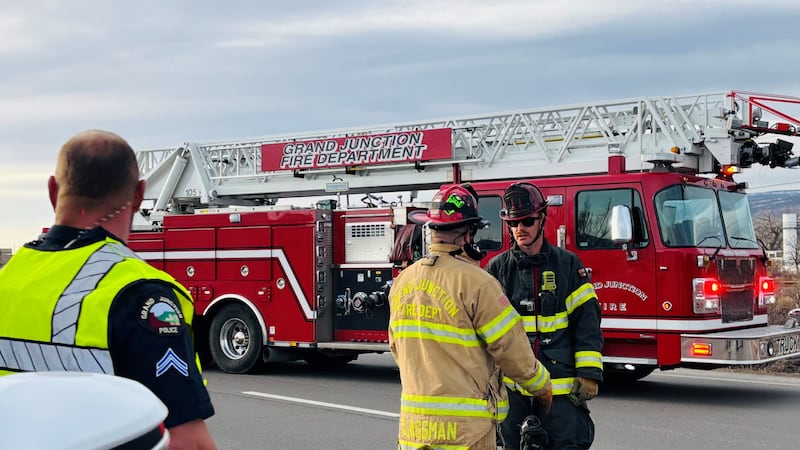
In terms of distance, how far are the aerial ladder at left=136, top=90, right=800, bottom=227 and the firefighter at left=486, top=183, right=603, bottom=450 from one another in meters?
5.64

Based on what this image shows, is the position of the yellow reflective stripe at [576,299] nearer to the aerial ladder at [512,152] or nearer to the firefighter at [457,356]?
the firefighter at [457,356]

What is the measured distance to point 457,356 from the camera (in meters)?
3.47

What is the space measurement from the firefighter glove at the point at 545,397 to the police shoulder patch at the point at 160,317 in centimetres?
202

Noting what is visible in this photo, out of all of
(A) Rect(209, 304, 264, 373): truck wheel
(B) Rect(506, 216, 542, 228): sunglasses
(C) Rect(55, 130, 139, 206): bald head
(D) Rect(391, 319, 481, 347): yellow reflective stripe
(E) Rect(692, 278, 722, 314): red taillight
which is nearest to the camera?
(C) Rect(55, 130, 139, 206): bald head

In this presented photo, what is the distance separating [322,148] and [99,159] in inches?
441

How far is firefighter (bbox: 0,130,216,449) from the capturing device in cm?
193

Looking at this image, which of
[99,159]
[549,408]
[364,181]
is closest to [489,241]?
[364,181]

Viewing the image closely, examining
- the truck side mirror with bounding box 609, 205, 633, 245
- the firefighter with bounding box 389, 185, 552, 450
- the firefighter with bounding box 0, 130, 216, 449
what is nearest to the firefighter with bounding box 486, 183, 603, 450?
the firefighter with bounding box 389, 185, 552, 450

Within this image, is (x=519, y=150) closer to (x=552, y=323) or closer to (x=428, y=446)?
(x=552, y=323)

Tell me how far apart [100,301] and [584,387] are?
273cm

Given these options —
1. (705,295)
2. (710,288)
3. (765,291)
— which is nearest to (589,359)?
(705,295)

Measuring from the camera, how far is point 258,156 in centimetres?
1438

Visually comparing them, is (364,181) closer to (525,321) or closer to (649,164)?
(649,164)

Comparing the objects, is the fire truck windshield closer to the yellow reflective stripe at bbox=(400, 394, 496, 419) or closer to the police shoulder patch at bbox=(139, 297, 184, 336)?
the yellow reflective stripe at bbox=(400, 394, 496, 419)
